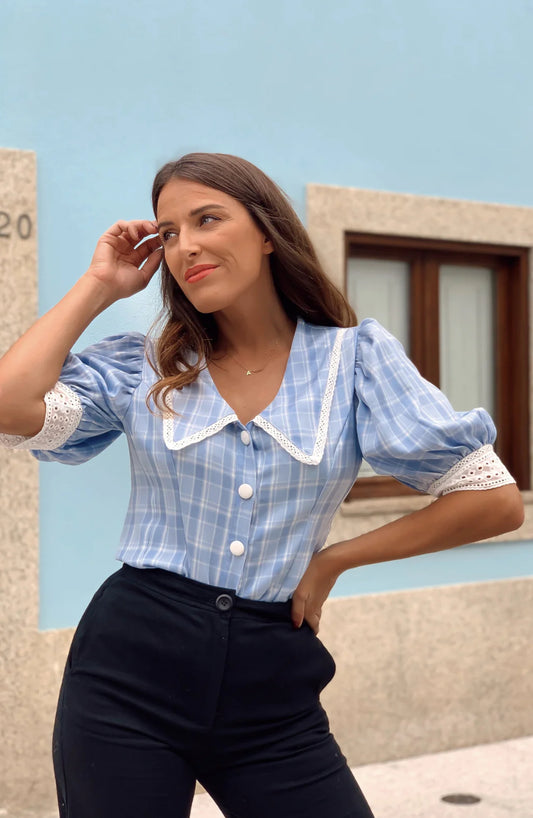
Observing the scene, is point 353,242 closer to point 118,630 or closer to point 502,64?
point 502,64

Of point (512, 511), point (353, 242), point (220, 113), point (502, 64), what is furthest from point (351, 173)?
point (512, 511)

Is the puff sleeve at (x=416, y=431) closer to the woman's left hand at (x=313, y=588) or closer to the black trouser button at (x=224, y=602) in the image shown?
the woman's left hand at (x=313, y=588)

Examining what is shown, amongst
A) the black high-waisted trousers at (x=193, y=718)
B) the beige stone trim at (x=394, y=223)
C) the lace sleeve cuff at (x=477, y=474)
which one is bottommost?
the black high-waisted trousers at (x=193, y=718)

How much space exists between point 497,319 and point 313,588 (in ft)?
12.4

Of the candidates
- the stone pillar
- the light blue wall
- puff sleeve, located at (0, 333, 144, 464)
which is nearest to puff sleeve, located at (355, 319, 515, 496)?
puff sleeve, located at (0, 333, 144, 464)

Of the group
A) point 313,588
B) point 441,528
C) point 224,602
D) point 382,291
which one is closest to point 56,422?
point 224,602

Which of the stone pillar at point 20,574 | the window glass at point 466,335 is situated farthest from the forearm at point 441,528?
the window glass at point 466,335

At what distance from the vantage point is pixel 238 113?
4.55m

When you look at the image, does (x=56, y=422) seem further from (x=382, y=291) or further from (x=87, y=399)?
(x=382, y=291)

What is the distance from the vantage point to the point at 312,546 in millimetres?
2086

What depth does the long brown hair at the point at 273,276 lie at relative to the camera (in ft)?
6.96

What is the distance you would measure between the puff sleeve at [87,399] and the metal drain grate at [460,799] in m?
Result: 2.93

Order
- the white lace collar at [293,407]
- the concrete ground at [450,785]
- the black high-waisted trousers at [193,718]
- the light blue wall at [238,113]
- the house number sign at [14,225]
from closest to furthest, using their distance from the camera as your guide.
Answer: the black high-waisted trousers at [193,718]
the white lace collar at [293,407]
the house number sign at [14,225]
the light blue wall at [238,113]
the concrete ground at [450,785]

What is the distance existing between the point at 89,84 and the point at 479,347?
2.43 metres
